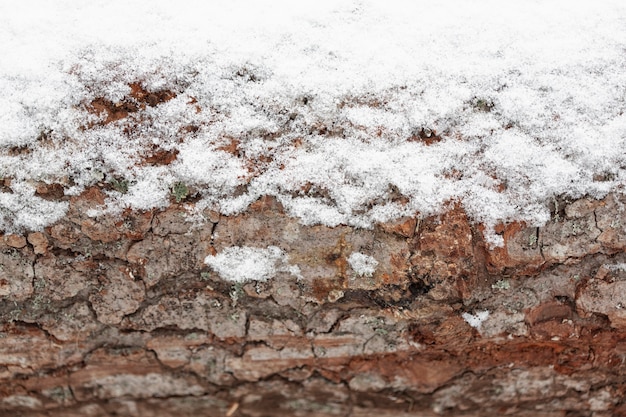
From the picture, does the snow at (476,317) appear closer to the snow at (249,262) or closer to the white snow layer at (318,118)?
the white snow layer at (318,118)

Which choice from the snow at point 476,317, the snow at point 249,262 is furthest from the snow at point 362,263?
the snow at point 476,317

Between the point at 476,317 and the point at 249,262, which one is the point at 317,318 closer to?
the point at 249,262

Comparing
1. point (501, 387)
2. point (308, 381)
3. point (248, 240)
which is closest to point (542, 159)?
point (501, 387)

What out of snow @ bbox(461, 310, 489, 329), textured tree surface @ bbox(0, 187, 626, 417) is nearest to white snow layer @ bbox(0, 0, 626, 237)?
textured tree surface @ bbox(0, 187, 626, 417)

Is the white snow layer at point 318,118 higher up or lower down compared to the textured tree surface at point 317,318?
higher up
